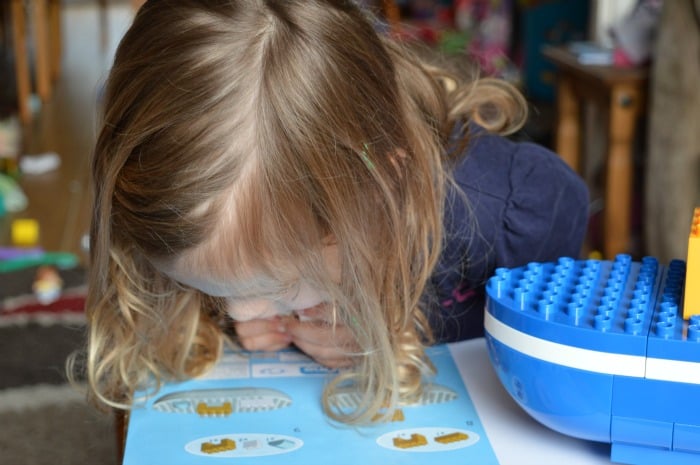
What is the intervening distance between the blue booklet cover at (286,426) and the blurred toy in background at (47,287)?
3.24 feet

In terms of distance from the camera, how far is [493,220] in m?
0.87

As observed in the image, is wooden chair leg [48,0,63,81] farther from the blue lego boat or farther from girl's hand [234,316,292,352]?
the blue lego boat

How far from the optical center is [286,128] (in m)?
0.65

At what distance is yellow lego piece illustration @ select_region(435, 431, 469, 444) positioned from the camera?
2.20 ft

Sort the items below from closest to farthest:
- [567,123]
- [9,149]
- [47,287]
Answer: [47,287]
[567,123]
[9,149]

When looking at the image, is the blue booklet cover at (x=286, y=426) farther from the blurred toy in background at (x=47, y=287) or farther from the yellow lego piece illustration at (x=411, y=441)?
the blurred toy in background at (x=47, y=287)

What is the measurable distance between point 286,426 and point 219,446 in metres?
0.05

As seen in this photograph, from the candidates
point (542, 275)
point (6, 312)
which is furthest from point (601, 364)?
point (6, 312)

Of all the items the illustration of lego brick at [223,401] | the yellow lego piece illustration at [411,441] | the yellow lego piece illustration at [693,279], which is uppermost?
the yellow lego piece illustration at [693,279]

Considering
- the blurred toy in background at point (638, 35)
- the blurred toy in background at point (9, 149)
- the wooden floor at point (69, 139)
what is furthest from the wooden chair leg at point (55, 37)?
the blurred toy in background at point (638, 35)

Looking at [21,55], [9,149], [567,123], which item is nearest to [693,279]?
[567,123]

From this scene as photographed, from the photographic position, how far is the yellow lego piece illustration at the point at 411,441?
0.67m

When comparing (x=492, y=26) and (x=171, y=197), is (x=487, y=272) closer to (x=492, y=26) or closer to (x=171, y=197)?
(x=171, y=197)

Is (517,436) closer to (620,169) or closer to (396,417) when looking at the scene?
(396,417)
